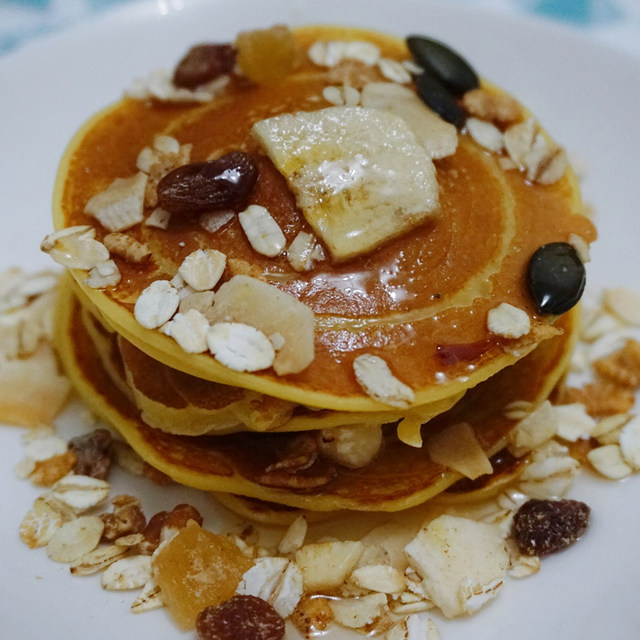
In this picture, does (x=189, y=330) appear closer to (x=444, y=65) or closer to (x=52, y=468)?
(x=52, y=468)

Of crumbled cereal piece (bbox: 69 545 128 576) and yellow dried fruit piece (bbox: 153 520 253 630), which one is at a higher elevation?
yellow dried fruit piece (bbox: 153 520 253 630)

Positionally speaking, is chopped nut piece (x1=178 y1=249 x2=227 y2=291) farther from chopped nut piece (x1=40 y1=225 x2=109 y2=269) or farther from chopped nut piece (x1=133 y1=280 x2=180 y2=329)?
chopped nut piece (x1=40 y1=225 x2=109 y2=269)

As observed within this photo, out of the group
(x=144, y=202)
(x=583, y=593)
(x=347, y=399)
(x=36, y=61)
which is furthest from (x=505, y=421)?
(x=36, y=61)

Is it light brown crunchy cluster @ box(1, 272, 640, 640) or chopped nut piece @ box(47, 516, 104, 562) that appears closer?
light brown crunchy cluster @ box(1, 272, 640, 640)

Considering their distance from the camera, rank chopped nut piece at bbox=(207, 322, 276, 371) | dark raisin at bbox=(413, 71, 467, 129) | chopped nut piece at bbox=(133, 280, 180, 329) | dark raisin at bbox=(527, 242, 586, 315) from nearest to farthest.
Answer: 1. chopped nut piece at bbox=(207, 322, 276, 371)
2. chopped nut piece at bbox=(133, 280, 180, 329)
3. dark raisin at bbox=(527, 242, 586, 315)
4. dark raisin at bbox=(413, 71, 467, 129)

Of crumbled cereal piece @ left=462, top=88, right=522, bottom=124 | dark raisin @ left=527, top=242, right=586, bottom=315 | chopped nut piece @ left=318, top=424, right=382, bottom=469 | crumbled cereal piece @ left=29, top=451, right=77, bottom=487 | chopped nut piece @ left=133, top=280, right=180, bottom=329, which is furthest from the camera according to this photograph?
crumbled cereal piece @ left=462, top=88, right=522, bottom=124

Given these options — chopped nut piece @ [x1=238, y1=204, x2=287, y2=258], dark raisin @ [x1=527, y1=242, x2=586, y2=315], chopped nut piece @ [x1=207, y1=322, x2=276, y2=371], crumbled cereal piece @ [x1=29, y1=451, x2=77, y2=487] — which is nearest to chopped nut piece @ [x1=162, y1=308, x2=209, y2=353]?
chopped nut piece @ [x1=207, y1=322, x2=276, y2=371]
